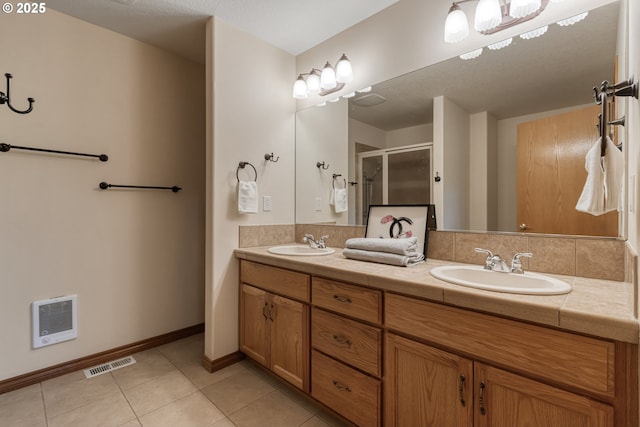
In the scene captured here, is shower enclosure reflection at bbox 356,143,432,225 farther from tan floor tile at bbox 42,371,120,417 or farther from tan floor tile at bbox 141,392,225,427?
tan floor tile at bbox 42,371,120,417

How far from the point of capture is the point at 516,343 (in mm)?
902

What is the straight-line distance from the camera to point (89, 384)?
1802 millimetres

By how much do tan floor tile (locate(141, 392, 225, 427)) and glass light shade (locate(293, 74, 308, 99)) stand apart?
2.16m

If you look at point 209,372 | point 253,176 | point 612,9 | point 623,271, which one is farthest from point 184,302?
point 612,9

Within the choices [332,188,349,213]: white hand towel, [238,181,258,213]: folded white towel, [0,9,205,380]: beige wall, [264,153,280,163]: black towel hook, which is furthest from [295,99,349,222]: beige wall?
[0,9,205,380]: beige wall

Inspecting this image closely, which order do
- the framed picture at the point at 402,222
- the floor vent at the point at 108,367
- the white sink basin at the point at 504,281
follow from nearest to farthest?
the white sink basin at the point at 504,281 < the framed picture at the point at 402,222 < the floor vent at the point at 108,367

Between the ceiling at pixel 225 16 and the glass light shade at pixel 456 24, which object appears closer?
the glass light shade at pixel 456 24

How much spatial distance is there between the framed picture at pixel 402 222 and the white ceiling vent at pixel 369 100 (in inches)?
27.7

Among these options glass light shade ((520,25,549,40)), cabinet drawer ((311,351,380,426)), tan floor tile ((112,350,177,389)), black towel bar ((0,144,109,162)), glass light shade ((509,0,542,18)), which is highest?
glass light shade ((509,0,542,18))

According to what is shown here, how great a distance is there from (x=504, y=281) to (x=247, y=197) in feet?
5.19

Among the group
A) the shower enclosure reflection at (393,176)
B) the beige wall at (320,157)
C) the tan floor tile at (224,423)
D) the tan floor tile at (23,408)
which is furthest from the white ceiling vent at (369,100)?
the tan floor tile at (23,408)

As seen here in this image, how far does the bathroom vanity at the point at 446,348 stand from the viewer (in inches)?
31.0

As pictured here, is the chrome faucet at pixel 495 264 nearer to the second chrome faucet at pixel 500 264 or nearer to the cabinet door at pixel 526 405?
the second chrome faucet at pixel 500 264

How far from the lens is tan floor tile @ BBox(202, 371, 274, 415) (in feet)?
5.39
